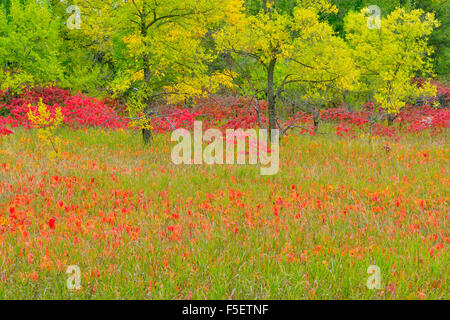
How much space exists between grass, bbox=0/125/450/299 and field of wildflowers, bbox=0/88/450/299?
2 centimetres

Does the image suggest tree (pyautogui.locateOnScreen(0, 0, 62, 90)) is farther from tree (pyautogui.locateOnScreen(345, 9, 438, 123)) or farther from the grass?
tree (pyautogui.locateOnScreen(345, 9, 438, 123))

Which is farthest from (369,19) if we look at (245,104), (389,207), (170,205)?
(170,205)

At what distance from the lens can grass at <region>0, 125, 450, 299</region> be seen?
351 centimetres

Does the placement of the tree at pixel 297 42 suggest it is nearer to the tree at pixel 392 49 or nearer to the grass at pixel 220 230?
the grass at pixel 220 230

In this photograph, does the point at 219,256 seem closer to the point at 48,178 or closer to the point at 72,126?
the point at 48,178

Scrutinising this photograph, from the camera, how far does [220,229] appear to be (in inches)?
192

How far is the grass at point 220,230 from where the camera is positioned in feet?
11.5

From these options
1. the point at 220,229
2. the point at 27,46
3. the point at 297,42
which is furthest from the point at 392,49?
the point at 27,46

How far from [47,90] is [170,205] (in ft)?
45.5

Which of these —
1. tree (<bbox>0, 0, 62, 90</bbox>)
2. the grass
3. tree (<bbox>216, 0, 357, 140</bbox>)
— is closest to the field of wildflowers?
the grass

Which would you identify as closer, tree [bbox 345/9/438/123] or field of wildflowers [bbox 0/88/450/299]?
field of wildflowers [bbox 0/88/450/299]

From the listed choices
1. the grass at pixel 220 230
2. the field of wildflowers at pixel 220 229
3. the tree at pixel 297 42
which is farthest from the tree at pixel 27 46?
the tree at pixel 297 42

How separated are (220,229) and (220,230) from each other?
0.6 inches

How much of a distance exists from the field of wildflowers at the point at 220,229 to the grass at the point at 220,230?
21 millimetres
